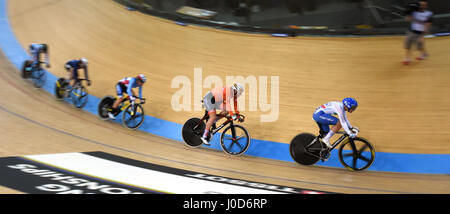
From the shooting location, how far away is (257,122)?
19.1 ft

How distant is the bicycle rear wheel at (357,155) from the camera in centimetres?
457

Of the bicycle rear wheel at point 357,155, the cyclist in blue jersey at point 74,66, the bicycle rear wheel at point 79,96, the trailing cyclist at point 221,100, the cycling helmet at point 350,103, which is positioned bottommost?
the bicycle rear wheel at point 357,155

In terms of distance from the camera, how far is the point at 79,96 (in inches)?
251

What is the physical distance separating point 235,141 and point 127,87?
70.6 inches

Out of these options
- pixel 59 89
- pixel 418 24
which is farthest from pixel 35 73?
pixel 418 24

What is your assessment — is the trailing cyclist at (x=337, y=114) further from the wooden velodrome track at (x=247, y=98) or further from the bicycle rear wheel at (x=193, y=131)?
the bicycle rear wheel at (x=193, y=131)

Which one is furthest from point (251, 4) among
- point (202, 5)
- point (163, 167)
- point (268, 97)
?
point (163, 167)

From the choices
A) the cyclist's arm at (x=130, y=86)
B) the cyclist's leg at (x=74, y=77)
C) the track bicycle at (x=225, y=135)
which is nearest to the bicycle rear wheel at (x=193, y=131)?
the track bicycle at (x=225, y=135)

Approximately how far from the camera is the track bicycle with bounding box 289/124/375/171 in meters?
4.63

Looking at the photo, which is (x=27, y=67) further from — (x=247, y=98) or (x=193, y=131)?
(x=247, y=98)

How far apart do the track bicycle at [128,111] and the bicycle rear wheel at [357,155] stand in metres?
2.79

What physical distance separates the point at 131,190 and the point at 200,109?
2599 millimetres
